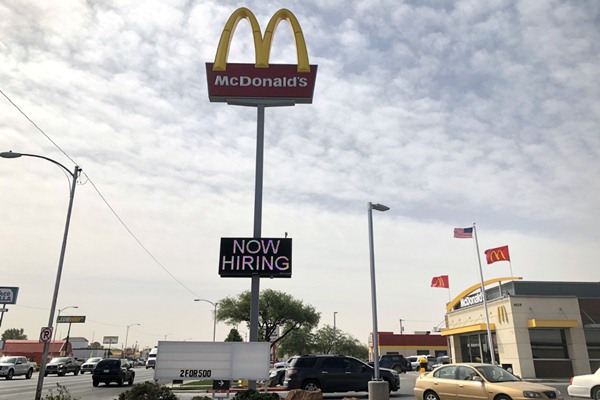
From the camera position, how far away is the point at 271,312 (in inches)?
2216

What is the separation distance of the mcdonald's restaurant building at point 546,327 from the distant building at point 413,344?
40.9m

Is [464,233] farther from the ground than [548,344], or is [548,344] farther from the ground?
[464,233]

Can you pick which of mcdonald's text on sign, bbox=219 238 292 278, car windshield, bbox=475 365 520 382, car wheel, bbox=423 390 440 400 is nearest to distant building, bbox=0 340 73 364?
mcdonald's text on sign, bbox=219 238 292 278

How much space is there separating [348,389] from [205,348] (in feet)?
25.4

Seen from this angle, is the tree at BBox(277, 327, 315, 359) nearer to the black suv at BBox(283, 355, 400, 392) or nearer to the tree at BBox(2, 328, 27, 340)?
the black suv at BBox(283, 355, 400, 392)

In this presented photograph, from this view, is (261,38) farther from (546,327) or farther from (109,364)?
(546,327)

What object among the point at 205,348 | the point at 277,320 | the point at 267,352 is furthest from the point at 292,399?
the point at 277,320

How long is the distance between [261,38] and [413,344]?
6413 cm

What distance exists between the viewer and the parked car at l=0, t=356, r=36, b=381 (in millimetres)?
36375

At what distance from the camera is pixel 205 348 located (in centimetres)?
1508

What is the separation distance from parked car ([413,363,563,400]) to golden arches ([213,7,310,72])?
1305cm

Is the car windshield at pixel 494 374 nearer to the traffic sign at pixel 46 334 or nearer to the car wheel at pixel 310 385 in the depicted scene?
the car wheel at pixel 310 385

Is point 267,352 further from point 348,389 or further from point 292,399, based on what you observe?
point 348,389

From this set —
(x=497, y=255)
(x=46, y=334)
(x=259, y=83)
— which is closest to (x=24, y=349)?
(x=46, y=334)
